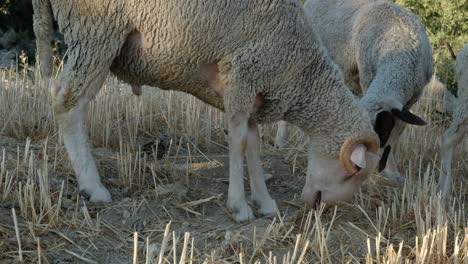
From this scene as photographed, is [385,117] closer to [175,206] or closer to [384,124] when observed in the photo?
[384,124]

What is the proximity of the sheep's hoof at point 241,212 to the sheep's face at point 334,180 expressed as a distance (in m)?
0.45

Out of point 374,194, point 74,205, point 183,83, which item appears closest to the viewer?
point 74,205

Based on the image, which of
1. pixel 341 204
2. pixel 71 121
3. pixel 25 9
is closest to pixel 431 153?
pixel 341 204

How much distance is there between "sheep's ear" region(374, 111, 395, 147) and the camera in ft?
17.9

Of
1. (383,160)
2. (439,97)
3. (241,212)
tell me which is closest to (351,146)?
(241,212)

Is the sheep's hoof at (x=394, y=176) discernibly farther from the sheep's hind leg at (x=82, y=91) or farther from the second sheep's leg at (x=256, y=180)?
the sheep's hind leg at (x=82, y=91)

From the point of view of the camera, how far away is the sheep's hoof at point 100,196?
449 centimetres

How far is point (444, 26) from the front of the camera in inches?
404

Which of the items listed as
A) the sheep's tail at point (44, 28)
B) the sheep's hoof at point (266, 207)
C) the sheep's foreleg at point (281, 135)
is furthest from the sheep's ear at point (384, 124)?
the sheep's tail at point (44, 28)

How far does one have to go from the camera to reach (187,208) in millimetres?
4551

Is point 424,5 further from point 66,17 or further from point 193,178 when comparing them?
point 66,17

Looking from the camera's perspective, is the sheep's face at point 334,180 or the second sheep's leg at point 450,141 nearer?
the sheep's face at point 334,180

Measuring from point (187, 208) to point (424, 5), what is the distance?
7240mm

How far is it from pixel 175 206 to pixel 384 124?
202 centimetres
